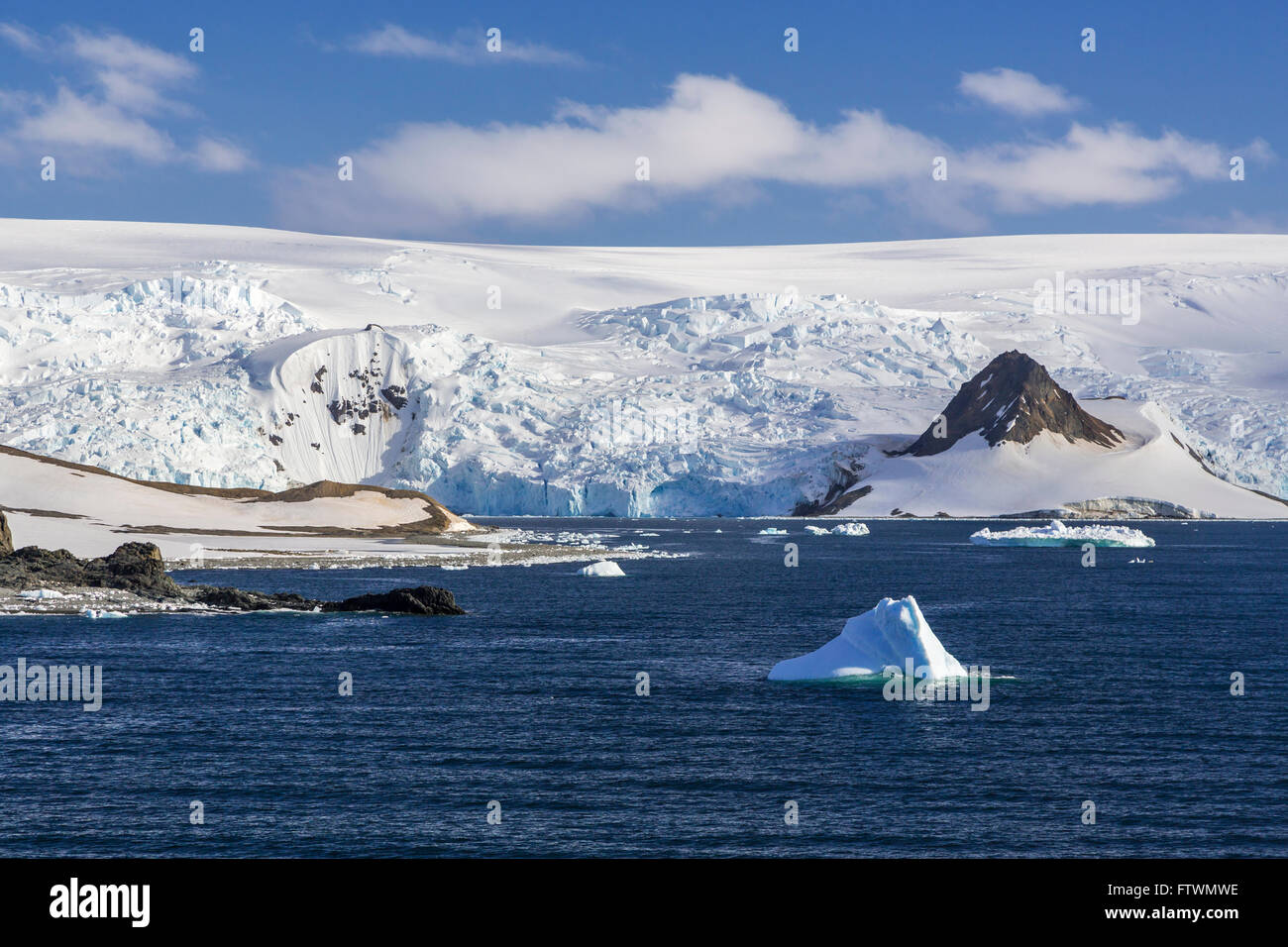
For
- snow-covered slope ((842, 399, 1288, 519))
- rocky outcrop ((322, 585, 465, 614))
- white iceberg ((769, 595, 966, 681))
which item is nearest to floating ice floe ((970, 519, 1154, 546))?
snow-covered slope ((842, 399, 1288, 519))

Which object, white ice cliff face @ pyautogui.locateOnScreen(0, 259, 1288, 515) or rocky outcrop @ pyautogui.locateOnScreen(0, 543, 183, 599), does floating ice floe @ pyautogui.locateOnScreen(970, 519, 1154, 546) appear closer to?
white ice cliff face @ pyautogui.locateOnScreen(0, 259, 1288, 515)

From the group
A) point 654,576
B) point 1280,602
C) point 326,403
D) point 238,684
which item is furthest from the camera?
point 326,403

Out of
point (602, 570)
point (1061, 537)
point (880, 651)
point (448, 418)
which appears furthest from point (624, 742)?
point (448, 418)

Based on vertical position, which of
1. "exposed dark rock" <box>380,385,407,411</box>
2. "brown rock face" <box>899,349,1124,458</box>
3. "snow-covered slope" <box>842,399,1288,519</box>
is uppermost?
"exposed dark rock" <box>380,385,407,411</box>

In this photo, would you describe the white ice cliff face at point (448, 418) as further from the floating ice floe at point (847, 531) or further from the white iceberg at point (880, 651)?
the white iceberg at point (880, 651)
